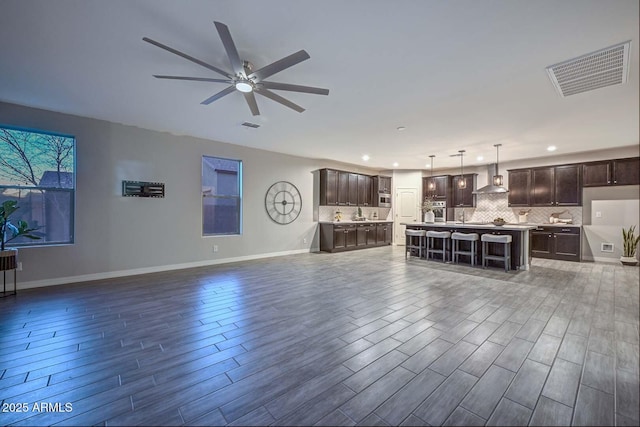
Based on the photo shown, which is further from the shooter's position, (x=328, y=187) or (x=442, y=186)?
(x=442, y=186)

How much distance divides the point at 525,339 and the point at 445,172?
746 centimetres

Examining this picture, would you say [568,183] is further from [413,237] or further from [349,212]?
[349,212]

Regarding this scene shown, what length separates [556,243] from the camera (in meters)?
5.88

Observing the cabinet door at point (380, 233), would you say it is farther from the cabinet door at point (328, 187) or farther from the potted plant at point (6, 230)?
the potted plant at point (6, 230)

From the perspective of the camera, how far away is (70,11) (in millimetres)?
2082

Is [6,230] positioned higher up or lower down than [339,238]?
higher up

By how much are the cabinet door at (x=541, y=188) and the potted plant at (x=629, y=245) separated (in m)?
5.78

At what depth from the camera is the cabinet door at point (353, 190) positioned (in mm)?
8250

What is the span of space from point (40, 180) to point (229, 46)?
4155 millimetres

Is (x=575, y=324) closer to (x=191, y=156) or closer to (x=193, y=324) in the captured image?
(x=193, y=324)

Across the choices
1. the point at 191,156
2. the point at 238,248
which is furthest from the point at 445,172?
the point at 191,156

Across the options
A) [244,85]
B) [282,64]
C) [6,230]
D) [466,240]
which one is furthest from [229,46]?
[466,240]

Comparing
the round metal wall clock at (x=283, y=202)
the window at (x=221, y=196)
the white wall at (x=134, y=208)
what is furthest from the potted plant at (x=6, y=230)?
the round metal wall clock at (x=283, y=202)

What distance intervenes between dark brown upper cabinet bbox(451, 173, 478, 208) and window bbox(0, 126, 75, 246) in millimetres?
9166
